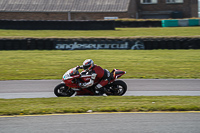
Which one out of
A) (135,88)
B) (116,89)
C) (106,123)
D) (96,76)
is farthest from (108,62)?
(106,123)

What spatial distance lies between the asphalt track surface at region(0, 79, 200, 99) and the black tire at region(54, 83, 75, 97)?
408mm

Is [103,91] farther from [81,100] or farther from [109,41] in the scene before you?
[109,41]

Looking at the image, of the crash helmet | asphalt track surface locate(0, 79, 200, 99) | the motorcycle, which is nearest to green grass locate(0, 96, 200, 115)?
the motorcycle

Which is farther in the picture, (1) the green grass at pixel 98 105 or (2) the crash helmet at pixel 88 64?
(2) the crash helmet at pixel 88 64

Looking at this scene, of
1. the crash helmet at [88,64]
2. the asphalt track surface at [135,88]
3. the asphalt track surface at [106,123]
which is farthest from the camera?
the asphalt track surface at [135,88]

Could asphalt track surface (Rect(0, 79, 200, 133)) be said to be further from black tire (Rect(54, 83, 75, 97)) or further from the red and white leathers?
black tire (Rect(54, 83, 75, 97))

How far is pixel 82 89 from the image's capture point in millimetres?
10594

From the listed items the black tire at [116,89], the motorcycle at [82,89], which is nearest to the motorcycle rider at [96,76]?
the motorcycle at [82,89]

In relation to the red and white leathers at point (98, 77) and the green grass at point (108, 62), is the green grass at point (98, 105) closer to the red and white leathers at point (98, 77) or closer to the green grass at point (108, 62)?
the red and white leathers at point (98, 77)

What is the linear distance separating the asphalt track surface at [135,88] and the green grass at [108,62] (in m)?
1.18

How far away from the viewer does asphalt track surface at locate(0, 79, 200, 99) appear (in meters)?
10.9

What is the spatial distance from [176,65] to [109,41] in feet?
22.7

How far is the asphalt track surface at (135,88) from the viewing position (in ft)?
35.9

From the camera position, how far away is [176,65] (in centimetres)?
1758
